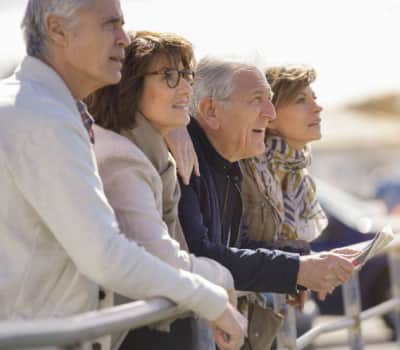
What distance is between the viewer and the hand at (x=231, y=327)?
122 inches

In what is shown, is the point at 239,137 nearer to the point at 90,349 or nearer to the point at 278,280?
the point at 278,280

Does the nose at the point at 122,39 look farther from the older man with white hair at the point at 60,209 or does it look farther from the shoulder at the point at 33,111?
the shoulder at the point at 33,111

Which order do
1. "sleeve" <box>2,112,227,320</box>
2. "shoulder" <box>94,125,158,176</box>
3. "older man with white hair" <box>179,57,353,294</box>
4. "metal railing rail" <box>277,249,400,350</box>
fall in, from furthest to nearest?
1. "metal railing rail" <box>277,249,400,350</box>
2. "older man with white hair" <box>179,57,353,294</box>
3. "shoulder" <box>94,125,158,176</box>
4. "sleeve" <box>2,112,227,320</box>

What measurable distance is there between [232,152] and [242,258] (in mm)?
421

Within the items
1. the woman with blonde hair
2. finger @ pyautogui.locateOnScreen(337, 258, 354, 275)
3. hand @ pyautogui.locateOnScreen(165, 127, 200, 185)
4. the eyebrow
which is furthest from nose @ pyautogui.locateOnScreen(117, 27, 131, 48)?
the woman with blonde hair

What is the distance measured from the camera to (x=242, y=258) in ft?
11.9

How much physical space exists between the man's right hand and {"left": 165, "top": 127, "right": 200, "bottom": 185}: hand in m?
0.40

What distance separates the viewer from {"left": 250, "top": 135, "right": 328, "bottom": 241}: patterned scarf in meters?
4.33

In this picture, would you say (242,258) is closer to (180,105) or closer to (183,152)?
(183,152)

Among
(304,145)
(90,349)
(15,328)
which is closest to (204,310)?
(90,349)

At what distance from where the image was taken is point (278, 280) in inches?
145

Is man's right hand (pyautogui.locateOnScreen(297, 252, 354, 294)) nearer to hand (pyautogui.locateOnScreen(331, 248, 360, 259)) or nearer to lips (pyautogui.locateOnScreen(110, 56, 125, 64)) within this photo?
hand (pyautogui.locateOnScreen(331, 248, 360, 259))

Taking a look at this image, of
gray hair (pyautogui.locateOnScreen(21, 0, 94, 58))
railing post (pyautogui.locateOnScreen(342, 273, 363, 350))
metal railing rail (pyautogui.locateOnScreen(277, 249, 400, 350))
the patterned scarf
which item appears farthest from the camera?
railing post (pyautogui.locateOnScreen(342, 273, 363, 350))

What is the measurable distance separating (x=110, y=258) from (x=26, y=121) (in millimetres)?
348
